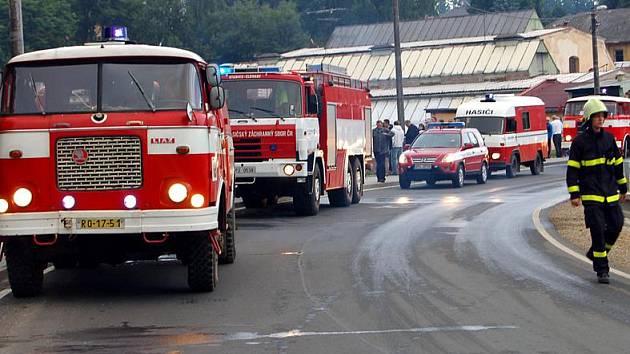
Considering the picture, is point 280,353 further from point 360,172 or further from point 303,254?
point 360,172

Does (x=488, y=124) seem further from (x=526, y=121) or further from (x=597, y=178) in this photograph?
(x=597, y=178)

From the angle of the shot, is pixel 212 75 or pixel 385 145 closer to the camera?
pixel 212 75

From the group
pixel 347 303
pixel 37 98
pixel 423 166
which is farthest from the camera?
pixel 423 166

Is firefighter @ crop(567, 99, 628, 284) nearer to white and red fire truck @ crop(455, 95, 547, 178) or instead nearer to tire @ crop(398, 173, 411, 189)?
tire @ crop(398, 173, 411, 189)

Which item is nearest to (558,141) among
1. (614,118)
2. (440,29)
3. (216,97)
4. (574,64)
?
(614,118)

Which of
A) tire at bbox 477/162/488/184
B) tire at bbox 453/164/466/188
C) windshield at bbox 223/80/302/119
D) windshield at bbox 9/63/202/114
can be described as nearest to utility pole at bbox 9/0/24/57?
windshield at bbox 223/80/302/119

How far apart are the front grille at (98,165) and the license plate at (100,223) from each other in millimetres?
317

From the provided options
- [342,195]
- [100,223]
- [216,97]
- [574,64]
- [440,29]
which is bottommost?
[342,195]

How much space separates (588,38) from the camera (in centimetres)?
9588

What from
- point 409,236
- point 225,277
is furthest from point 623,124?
point 225,277

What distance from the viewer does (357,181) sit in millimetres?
29016

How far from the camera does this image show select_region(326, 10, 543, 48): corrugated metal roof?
10333 centimetres

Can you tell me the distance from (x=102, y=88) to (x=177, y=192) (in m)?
1.39

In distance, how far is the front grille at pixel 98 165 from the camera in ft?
41.3
